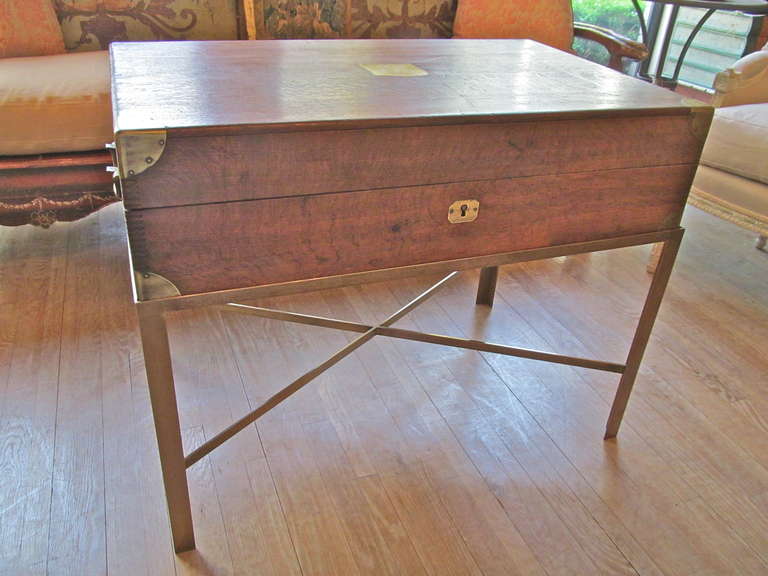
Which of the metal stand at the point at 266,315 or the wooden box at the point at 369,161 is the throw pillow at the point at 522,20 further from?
the metal stand at the point at 266,315

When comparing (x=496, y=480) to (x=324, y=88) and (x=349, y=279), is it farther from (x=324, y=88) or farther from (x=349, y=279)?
(x=324, y=88)

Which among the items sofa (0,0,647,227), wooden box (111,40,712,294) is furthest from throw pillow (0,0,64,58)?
wooden box (111,40,712,294)

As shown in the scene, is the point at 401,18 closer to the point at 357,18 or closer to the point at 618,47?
the point at 357,18

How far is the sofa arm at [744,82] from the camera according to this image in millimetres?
2160

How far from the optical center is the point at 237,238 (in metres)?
0.93

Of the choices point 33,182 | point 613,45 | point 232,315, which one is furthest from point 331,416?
point 613,45

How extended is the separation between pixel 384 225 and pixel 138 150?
1.19ft

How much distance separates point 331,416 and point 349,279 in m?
0.55

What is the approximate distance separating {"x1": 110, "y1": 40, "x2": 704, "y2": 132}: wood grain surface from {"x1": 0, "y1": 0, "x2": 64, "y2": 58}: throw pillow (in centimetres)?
110

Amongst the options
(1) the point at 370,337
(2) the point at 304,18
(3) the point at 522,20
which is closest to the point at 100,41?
(2) the point at 304,18

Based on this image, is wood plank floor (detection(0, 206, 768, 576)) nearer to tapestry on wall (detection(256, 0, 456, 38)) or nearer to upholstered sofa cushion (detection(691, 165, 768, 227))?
upholstered sofa cushion (detection(691, 165, 768, 227))

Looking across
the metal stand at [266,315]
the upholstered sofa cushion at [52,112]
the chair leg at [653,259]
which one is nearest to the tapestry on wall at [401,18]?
the upholstered sofa cushion at [52,112]

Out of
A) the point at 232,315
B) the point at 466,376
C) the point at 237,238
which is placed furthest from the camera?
the point at 232,315

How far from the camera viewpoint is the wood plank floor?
118 cm
